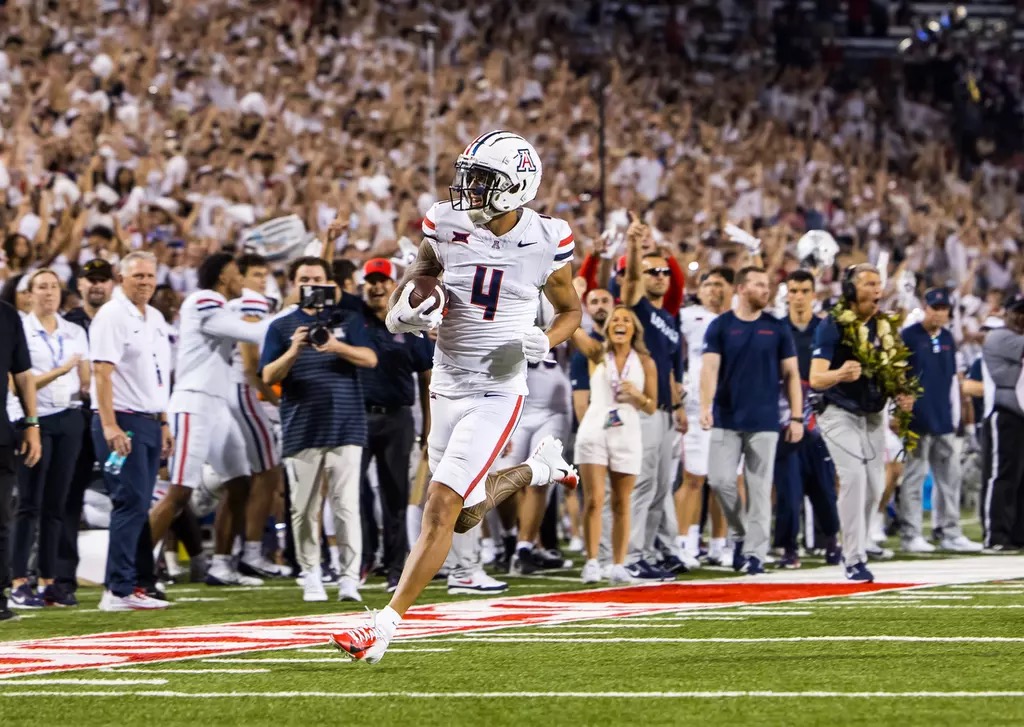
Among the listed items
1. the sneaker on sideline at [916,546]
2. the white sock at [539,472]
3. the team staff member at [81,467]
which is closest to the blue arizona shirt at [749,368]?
the sneaker on sideline at [916,546]

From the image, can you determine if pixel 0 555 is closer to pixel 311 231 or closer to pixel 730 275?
pixel 730 275

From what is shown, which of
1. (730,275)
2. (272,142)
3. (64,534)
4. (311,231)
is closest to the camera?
(64,534)

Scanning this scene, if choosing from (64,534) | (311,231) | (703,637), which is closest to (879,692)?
(703,637)

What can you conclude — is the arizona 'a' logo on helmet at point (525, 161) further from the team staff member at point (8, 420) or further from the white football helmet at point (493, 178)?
the team staff member at point (8, 420)

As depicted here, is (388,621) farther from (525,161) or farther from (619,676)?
(525,161)

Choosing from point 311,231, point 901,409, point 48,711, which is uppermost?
point 311,231

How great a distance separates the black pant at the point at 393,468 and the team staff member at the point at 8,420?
2384mm

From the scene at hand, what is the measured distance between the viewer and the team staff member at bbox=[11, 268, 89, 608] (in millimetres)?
11125

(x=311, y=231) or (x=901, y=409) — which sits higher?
(x=311, y=231)

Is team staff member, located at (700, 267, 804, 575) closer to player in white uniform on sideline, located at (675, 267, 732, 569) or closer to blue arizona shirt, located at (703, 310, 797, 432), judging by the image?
blue arizona shirt, located at (703, 310, 797, 432)

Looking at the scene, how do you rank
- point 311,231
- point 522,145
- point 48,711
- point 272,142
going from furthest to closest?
point 272,142
point 311,231
point 522,145
point 48,711

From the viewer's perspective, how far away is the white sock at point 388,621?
278 inches

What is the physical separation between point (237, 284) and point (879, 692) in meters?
6.72

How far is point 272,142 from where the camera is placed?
21266 mm
